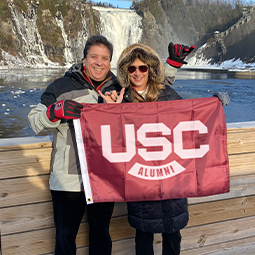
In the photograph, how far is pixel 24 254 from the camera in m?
1.83

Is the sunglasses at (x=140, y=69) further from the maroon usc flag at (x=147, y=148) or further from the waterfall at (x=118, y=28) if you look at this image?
the waterfall at (x=118, y=28)

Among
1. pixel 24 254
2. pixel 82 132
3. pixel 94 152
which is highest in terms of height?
pixel 82 132

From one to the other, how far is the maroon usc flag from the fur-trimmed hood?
0.22 metres

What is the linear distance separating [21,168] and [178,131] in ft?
3.70

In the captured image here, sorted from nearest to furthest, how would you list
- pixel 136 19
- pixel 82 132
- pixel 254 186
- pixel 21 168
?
pixel 82 132 < pixel 21 168 < pixel 254 186 < pixel 136 19

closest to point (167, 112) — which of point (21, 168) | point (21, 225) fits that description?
point (21, 168)

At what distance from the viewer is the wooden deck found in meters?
1.73

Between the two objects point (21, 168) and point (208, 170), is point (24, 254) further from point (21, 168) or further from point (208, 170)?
point (208, 170)

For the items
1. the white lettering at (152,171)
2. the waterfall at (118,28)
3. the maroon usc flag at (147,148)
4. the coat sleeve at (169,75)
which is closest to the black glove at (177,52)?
the coat sleeve at (169,75)

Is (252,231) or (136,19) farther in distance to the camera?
(136,19)

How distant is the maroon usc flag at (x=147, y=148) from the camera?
5.29 feet

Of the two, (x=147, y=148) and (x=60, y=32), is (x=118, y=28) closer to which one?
(x=60, y=32)

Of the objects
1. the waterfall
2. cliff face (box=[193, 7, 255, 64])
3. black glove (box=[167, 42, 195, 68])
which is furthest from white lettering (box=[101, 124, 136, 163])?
cliff face (box=[193, 7, 255, 64])

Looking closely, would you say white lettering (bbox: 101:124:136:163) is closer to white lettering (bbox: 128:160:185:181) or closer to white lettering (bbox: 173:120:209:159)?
white lettering (bbox: 128:160:185:181)
